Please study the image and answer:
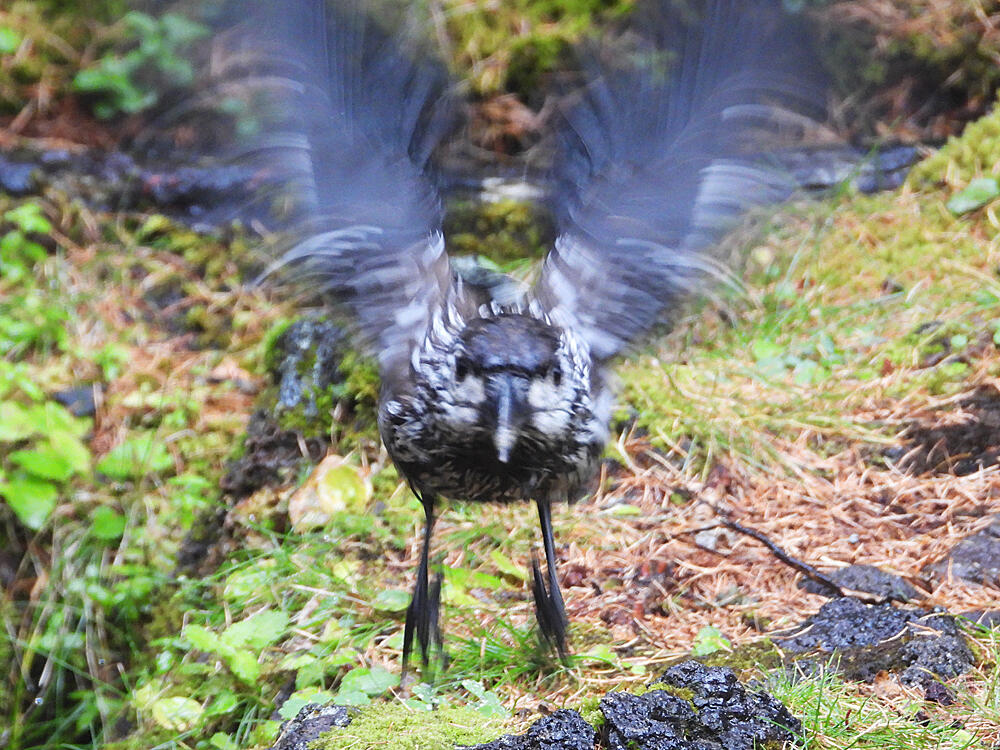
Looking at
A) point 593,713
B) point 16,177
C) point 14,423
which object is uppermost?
point 16,177

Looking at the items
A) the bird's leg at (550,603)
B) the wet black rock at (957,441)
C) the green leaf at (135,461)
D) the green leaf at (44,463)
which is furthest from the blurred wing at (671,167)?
the green leaf at (44,463)

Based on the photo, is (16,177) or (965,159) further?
(16,177)

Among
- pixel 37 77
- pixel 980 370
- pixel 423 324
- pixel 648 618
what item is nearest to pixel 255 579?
pixel 423 324

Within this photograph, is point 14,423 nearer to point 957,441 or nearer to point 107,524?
point 107,524

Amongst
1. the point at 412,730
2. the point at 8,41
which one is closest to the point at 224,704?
the point at 412,730

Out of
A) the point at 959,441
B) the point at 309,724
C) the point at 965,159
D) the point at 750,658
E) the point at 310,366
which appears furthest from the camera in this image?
the point at 965,159

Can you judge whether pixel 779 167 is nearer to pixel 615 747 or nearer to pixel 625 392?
pixel 625 392

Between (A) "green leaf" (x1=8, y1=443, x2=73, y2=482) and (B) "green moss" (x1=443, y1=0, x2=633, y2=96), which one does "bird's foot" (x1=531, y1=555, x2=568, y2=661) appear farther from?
(B) "green moss" (x1=443, y1=0, x2=633, y2=96)

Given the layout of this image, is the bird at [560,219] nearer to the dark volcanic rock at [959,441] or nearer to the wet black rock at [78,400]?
the dark volcanic rock at [959,441]
